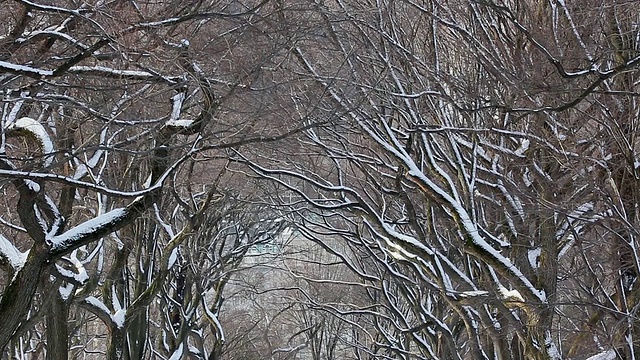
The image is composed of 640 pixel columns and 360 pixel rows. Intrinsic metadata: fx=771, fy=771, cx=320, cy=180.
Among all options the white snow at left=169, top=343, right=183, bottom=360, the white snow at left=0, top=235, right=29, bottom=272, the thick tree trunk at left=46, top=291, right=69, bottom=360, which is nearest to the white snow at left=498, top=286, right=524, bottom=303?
the white snow at left=0, top=235, right=29, bottom=272

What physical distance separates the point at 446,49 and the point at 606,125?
9.68ft

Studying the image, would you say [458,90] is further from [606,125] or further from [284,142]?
[284,142]

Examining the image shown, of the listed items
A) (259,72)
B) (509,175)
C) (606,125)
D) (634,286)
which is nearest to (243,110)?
(259,72)

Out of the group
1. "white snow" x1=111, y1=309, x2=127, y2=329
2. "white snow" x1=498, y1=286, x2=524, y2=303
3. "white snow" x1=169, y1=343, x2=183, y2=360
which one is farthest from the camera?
"white snow" x1=169, y1=343, x2=183, y2=360

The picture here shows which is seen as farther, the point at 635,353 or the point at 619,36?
the point at 635,353

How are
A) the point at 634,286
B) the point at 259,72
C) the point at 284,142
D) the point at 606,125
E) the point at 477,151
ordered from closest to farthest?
1. the point at 606,125
2. the point at 259,72
3. the point at 634,286
4. the point at 477,151
5. the point at 284,142

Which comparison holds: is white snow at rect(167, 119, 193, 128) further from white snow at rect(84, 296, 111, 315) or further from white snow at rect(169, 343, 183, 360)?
white snow at rect(169, 343, 183, 360)

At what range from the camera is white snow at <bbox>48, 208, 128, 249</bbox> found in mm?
7109

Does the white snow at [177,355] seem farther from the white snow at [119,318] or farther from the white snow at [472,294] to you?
the white snow at [472,294]

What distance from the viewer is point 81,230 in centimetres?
720

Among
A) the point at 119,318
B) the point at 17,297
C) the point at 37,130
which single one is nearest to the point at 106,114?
the point at 37,130

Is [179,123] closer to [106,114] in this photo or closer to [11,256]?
[106,114]

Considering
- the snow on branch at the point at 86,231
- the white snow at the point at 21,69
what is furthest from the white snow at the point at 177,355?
the white snow at the point at 21,69

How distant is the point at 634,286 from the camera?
771 cm
